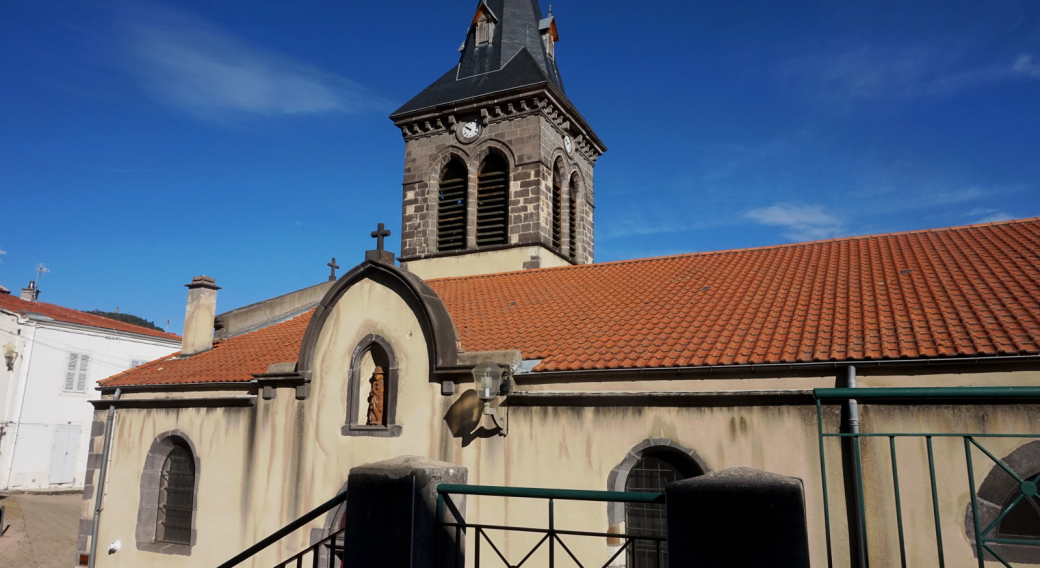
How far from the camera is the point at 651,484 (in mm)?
8797

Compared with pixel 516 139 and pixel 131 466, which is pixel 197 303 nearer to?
pixel 131 466

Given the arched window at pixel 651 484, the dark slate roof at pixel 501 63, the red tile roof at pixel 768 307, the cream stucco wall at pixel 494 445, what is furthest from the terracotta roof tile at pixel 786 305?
the dark slate roof at pixel 501 63

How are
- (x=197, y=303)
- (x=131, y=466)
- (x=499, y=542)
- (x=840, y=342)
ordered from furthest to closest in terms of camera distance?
(x=197, y=303), (x=131, y=466), (x=499, y=542), (x=840, y=342)

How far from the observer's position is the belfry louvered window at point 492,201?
18250 mm

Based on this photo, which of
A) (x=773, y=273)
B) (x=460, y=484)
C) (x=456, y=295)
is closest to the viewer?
(x=460, y=484)

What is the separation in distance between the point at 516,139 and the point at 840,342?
1167cm

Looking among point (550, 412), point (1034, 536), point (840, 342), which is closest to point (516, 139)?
point (550, 412)

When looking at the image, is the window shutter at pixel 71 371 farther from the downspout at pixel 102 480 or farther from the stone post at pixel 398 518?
the stone post at pixel 398 518

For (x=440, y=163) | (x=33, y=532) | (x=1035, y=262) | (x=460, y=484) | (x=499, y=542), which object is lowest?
(x=33, y=532)

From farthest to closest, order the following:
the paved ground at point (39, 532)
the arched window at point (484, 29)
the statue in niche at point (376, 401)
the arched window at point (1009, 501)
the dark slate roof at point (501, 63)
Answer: the arched window at point (484, 29), the dark slate roof at point (501, 63), the paved ground at point (39, 532), the statue in niche at point (376, 401), the arched window at point (1009, 501)

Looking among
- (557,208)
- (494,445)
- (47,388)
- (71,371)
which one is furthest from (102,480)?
(71,371)

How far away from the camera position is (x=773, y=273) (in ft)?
38.2

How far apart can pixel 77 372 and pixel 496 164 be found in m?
21.4

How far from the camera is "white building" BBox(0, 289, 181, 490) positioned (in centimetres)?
2572
